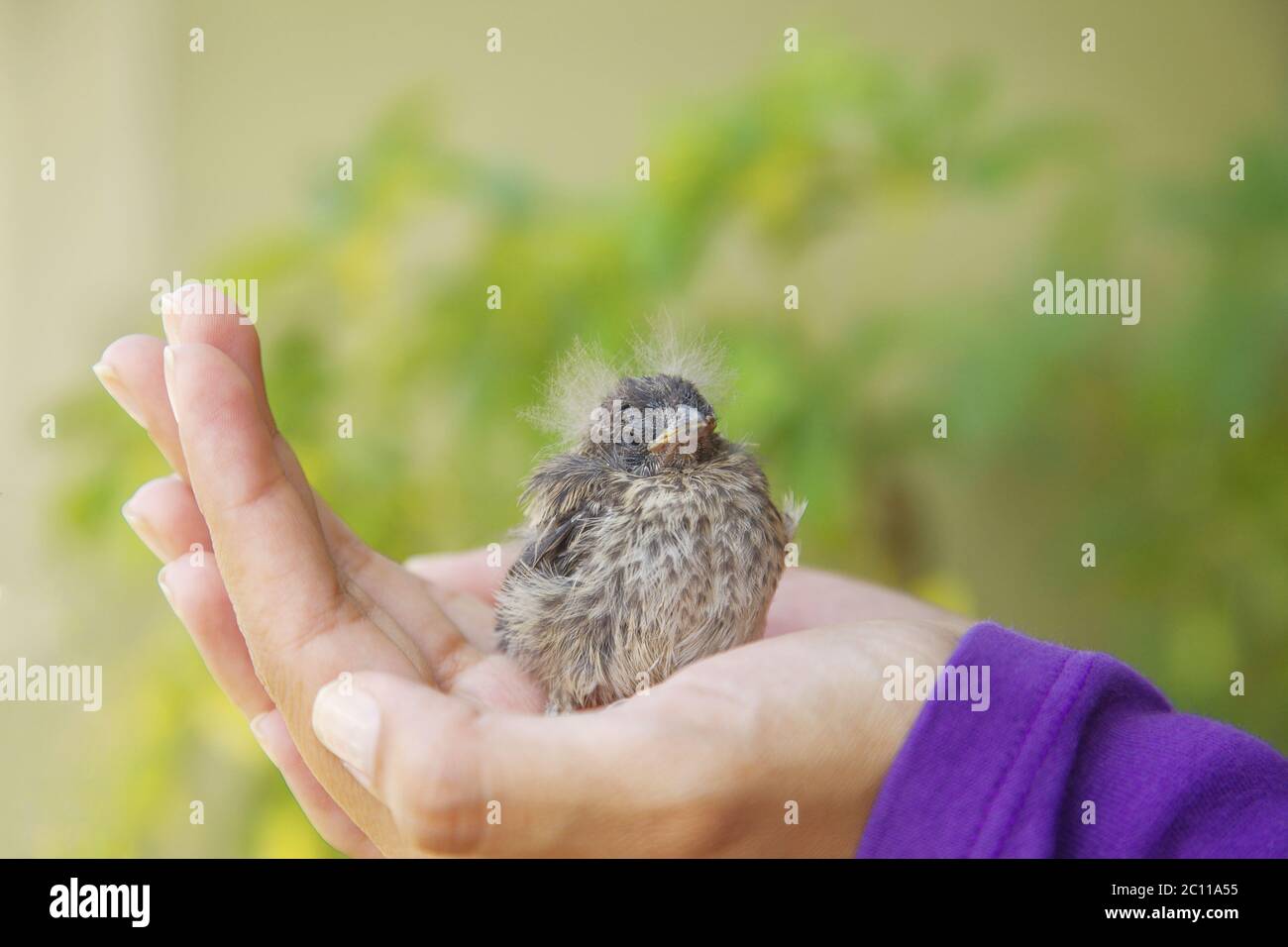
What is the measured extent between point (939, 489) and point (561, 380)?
57.3 inches

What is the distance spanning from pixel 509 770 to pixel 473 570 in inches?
39.8

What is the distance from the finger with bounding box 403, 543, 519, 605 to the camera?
1.96 meters

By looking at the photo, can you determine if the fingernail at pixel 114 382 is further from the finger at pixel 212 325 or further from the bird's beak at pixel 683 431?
the bird's beak at pixel 683 431

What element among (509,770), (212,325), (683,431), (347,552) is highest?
(212,325)

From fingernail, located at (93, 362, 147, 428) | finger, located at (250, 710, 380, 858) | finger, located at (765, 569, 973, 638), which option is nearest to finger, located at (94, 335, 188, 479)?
fingernail, located at (93, 362, 147, 428)

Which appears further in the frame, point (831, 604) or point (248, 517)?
point (831, 604)

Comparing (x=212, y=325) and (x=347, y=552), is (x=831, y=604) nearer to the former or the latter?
(x=347, y=552)

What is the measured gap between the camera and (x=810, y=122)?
2.38 m

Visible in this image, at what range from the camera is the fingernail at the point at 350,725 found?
1.02 metres

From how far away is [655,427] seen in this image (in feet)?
5.24

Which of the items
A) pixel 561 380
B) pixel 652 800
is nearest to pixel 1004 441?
pixel 561 380

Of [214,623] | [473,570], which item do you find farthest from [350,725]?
[473,570]

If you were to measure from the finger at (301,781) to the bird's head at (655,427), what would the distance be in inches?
23.2

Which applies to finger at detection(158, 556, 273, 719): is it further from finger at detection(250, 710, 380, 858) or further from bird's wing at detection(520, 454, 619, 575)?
bird's wing at detection(520, 454, 619, 575)
